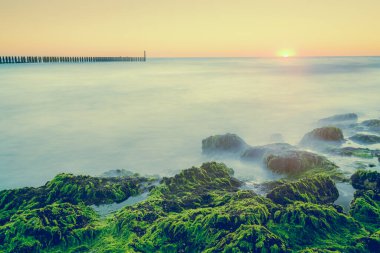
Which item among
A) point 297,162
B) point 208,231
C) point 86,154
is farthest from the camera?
point 86,154

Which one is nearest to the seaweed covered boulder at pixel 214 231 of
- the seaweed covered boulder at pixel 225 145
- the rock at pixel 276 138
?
the seaweed covered boulder at pixel 225 145

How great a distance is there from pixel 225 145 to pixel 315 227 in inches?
197

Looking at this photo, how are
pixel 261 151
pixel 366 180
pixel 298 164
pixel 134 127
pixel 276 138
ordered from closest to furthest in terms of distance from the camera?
pixel 366 180 → pixel 298 164 → pixel 261 151 → pixel 276 138 → pixel 134 127

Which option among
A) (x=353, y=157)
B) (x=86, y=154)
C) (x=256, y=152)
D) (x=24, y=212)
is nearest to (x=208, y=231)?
(x=24, y=212)

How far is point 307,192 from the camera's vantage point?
555 cm

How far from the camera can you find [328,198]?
18.6ft

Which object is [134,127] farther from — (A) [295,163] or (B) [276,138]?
(A) [295,163]

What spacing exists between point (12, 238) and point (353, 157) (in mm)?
7782

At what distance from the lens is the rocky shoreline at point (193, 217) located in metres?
4.28

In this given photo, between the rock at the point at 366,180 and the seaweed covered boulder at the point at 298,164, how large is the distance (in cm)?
65

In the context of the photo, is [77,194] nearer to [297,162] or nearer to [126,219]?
[126,219]

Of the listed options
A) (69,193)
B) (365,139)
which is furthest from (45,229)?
(365,139)

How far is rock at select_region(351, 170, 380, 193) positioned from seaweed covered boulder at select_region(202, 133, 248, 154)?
3.44 metres

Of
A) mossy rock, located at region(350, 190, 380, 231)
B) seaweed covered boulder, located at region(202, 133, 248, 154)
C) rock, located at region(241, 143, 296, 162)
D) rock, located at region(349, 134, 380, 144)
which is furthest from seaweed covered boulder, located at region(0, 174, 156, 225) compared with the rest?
rock, located at region(349, 134, 380, 144)
